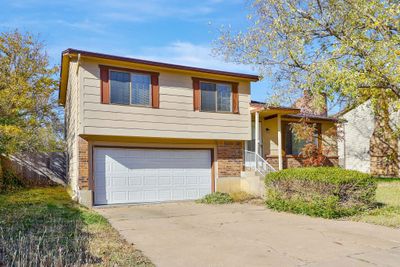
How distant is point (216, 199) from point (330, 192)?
15.5 ft

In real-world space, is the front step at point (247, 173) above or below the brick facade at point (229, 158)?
below

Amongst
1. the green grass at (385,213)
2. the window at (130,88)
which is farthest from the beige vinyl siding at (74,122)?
the green grass at (385,213)

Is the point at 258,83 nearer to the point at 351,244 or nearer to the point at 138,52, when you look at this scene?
the point at 138,52

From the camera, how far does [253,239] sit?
284 inches

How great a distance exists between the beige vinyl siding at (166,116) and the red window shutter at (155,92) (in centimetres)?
15

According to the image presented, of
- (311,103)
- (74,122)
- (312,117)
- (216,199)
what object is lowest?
(216,199)

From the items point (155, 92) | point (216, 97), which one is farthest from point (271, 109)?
point (155, 92)

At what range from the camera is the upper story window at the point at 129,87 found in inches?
485

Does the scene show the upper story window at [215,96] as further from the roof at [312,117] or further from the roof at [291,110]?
the roof at [312,117]

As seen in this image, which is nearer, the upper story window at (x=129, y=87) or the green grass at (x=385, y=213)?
the green grass at (x=385, y=213)

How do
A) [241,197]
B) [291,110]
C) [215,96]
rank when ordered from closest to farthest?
[241,197], [215,96], [291,110]

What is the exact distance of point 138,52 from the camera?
14367mm

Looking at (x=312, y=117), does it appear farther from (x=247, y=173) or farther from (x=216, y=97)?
(x=216, y=97)

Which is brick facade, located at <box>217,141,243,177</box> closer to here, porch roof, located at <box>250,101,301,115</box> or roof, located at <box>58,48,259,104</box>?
porch roof, located at <box>250,101,301,115</box>
